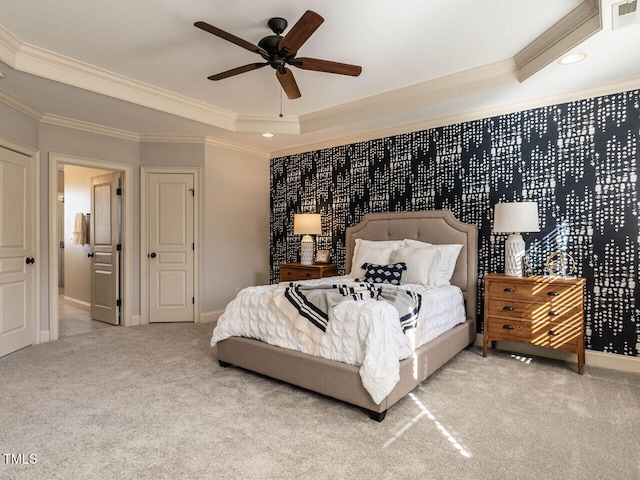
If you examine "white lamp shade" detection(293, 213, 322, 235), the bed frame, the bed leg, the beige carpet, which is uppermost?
"white lamp shade" detection(293, 213, 322, 235)

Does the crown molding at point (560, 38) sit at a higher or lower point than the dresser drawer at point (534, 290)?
higher

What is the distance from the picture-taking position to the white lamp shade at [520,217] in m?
3.41

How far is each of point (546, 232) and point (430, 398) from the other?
6.85ft

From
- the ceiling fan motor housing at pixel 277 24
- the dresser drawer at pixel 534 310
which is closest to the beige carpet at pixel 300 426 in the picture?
the dresser drawer at pixel 534 310

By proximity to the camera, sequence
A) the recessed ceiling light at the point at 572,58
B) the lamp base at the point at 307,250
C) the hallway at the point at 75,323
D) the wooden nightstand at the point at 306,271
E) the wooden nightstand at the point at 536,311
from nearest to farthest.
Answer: the recessed ceiling light at the point at 572,58 < the wooden nightstand at the point at 536,311 < the hallway at the point at 75,323 < the wooden nightstand at the point at 306,271 < the lamp base at the point at 307,250

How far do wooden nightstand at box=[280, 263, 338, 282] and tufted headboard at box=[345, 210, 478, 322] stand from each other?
24cm

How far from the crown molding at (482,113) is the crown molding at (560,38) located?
0.60 m

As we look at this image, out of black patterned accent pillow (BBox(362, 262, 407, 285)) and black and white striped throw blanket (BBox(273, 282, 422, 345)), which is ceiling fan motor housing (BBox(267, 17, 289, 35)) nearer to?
black and white striped throw blanket (BBox(273, 282, 422, 345))

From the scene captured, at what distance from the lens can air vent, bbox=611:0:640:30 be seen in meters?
2.25

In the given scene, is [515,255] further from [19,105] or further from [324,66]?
[19,105]

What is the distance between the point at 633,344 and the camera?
3.26 meters

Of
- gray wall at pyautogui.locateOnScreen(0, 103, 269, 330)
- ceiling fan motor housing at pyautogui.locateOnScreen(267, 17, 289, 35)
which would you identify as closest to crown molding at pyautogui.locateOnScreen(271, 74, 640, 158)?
gray wall at pyautogui.locateOnScreen(0, 103, 269, 330)

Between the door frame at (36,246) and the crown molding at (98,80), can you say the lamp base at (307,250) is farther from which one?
the door frame at (36,246)

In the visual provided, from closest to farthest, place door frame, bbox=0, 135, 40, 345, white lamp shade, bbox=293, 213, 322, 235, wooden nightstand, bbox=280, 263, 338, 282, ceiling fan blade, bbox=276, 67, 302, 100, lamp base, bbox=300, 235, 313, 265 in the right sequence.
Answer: ceiling fan blade, bbox=276, 67, 302, 100 < door frame, bbox=0, 135, 40, 345 < wooden nightstand, bbox=280, 263, 338, 282 < white lamp shade, bbox=293, 213, 322, 235 < lamp base, bbox=300, 235, 313, 265
